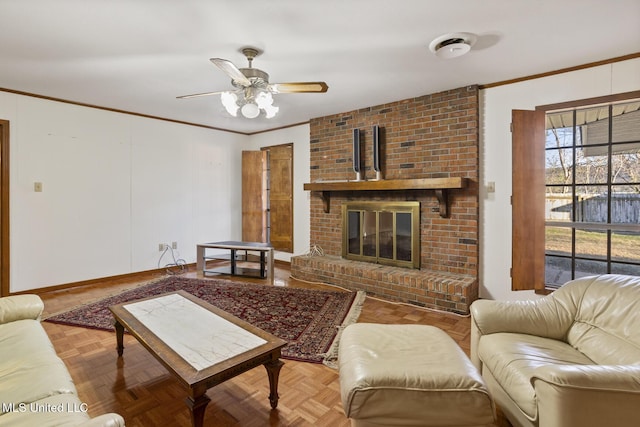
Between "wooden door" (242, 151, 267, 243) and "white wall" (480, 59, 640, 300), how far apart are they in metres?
3.57

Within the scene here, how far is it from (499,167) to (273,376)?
304 centimetres

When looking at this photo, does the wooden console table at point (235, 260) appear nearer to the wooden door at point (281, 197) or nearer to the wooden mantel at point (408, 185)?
the wooden door at point (281, 197)

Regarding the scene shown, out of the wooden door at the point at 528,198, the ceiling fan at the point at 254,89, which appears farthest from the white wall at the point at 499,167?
the ceiling fan at the point at 254,89

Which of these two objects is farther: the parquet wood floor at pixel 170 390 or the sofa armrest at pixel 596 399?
the parquet wood floor at pixel 170 390

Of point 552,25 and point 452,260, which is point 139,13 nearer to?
point 552,25

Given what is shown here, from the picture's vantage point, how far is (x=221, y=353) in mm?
1594

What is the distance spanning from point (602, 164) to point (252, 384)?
13.3 ft

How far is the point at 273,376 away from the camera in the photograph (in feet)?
5.63

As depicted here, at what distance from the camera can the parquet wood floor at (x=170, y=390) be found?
169 cm

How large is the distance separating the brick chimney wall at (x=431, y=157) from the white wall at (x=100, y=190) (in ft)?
8.07

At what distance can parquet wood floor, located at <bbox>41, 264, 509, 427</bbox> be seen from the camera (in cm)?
169

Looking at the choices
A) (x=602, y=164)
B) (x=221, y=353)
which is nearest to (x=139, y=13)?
(x=221, y=353)

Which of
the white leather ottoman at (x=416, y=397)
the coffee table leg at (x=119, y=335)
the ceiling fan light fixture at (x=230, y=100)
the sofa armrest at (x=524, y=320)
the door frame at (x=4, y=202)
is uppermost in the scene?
the ceiling fan light fixture at (x=230, y=100)

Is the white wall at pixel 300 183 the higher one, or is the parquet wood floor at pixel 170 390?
the white wall at pixel 300 183
